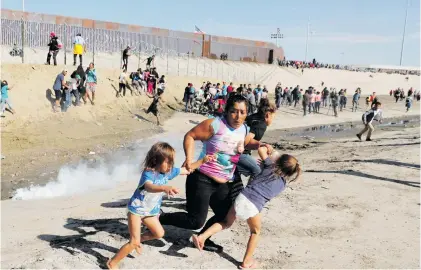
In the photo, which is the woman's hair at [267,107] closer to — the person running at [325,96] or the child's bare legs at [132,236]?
the child's bare legs at [132,236]

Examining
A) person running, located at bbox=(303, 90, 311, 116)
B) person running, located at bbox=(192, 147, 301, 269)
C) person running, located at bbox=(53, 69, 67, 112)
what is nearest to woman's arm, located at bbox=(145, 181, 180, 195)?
person running, located at bbox=(192, 147, 301, 269)

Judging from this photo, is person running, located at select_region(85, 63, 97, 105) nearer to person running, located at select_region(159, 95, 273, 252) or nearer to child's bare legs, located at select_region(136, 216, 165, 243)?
person running, located at select_region(159, 95, 273, 252)

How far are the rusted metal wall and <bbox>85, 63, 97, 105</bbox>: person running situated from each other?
306 inches

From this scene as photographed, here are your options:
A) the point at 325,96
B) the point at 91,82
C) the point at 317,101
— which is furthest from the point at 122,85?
the point at 325,96

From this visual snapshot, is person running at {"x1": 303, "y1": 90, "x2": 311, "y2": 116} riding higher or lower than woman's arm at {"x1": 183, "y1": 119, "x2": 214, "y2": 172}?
lower

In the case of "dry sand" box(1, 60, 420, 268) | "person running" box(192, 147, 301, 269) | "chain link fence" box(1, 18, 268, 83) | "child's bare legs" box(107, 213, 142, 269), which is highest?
"chain link fence" box(1, 18, 268, 83)

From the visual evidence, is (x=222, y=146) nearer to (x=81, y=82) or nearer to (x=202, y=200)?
(x=202, y=200)

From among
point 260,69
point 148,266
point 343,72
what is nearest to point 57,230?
point 148,266

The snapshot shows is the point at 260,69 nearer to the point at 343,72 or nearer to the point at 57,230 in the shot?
the point at 343,72

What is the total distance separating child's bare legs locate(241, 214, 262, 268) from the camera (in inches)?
178

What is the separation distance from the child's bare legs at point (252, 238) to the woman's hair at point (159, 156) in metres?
1.07

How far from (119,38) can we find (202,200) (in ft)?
101

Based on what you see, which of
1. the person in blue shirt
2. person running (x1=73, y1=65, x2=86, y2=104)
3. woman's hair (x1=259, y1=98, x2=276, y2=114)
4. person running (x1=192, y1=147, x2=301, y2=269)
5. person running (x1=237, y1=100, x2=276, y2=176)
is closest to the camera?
person running (x1=192, y1=147, x2=301, y2=269)

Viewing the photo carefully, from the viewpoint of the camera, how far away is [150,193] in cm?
423
